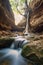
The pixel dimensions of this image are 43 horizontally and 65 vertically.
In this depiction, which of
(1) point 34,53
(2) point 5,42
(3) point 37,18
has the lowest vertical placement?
(1) point 34,53

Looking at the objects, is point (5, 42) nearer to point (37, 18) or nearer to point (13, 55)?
point (13, 55)

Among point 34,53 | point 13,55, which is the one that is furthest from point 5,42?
point 34,53

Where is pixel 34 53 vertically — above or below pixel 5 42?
below

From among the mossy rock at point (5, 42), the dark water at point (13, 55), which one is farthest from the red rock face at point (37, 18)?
the dark water at point (13, 55)

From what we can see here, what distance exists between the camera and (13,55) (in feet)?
20.1

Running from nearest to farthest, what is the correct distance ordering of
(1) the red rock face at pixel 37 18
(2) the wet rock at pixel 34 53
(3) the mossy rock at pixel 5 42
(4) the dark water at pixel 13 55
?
(2) the wet rock at pixel 34 53
(4) the dark water at pixel 13 55
(3) the mossy rock at pixel 5 42
(1) the red rock face at pixel 37 18

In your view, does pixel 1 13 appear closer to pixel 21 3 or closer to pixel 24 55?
pixel 21 3

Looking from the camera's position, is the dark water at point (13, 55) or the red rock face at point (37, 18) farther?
the red rock face at point (37, 18)

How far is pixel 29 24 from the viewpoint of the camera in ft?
54.2

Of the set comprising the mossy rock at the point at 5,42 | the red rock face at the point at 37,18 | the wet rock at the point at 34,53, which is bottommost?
the wet rock at the point at 34,53

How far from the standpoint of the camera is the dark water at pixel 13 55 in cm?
509

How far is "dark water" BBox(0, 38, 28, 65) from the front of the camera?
5090mm

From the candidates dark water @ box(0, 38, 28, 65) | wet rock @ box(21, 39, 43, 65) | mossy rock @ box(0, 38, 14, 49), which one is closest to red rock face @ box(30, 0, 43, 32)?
mossy rock @ box(0, 38, 14, 49)

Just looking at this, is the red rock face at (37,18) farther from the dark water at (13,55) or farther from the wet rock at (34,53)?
the wet rock at (34,53)
